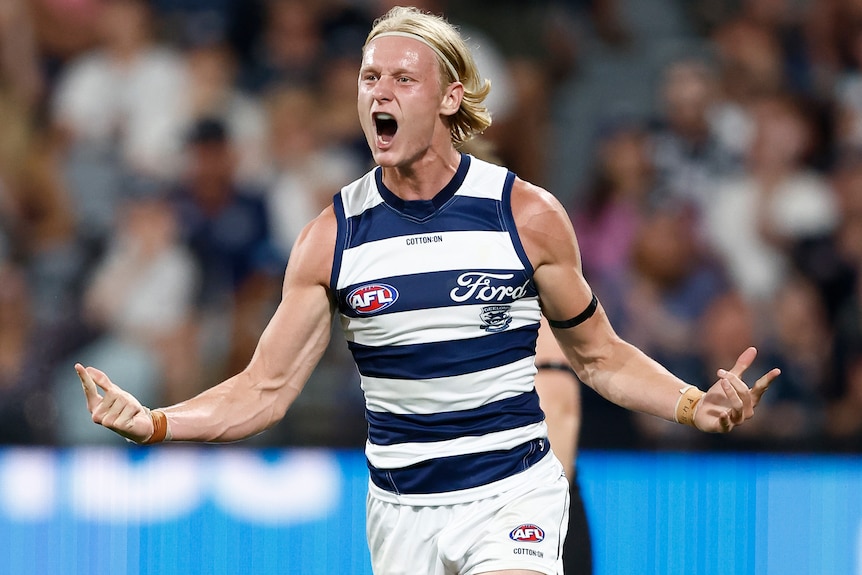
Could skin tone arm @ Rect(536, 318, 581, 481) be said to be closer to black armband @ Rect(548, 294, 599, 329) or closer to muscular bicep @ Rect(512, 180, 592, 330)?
black armband @ Rect(548, 294, 599, 329)

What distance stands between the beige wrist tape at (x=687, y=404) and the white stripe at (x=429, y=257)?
0.57 meters

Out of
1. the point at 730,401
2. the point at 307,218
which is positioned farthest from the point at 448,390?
the point at 307,218

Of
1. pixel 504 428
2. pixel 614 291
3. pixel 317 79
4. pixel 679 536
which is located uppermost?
pixel 317 79

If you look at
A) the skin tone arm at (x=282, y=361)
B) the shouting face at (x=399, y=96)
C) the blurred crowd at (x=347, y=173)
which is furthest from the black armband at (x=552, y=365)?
the blurred crowd at (x=347, y=173)

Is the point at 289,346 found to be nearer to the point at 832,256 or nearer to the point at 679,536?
the point at 679,536

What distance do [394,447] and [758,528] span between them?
2.16m

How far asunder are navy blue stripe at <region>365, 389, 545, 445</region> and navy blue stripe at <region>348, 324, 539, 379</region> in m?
0.11

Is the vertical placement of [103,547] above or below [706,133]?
below

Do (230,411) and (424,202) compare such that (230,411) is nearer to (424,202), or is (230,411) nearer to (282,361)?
(282,361)

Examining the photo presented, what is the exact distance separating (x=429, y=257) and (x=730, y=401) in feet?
2.90

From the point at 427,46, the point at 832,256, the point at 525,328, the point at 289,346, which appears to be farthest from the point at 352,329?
the point at 832,256

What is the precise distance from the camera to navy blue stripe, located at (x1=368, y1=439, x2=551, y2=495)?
3455 mm

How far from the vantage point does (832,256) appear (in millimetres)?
7297

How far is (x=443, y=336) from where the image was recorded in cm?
344
